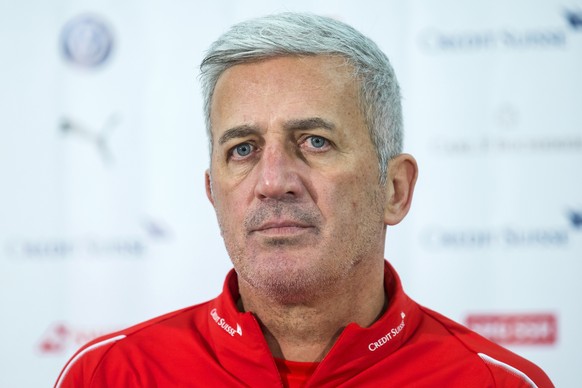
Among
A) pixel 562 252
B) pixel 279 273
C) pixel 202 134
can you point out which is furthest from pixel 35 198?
pixel 562 252

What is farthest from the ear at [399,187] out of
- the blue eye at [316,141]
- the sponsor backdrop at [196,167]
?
the sponsor backdrop at [196,167]

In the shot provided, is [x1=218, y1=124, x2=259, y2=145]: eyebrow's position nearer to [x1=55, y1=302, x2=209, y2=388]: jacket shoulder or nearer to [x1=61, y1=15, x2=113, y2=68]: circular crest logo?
[x1=55, y1=302, x2=209, y2=388]: jacket shoulder

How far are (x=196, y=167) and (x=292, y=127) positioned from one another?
5.26ft

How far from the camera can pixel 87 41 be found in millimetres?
3070

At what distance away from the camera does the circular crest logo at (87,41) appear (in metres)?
3.07

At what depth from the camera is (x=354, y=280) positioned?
1614mm

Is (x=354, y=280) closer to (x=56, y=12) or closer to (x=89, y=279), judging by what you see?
(x=89, y=279)

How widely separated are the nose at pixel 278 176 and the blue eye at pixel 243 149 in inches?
2.8

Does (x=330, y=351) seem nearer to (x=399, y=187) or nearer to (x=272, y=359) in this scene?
(x=272, y=359)

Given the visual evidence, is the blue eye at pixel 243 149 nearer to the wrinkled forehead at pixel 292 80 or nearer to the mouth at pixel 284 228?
the wrinkled forehead at pixel 292 80

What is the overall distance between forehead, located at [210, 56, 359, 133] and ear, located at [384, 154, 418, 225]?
0.22 m

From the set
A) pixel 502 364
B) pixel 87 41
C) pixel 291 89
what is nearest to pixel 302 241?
pixel 291 89

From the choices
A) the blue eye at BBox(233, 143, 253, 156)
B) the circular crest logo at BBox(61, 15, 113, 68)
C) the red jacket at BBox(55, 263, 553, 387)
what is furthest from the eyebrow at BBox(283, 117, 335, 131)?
the circular crest logo at BBox(61, 15, 113, 68)

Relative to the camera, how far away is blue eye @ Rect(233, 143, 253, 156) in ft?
5.16
